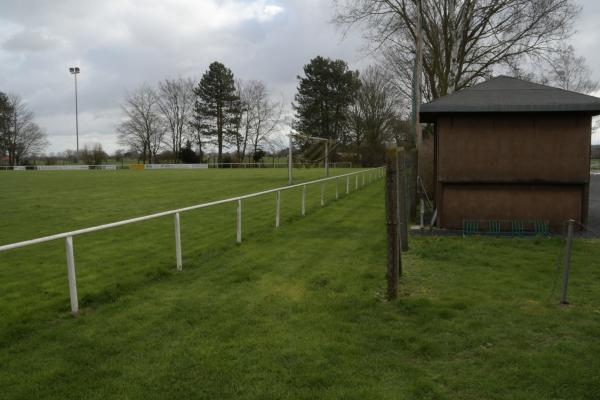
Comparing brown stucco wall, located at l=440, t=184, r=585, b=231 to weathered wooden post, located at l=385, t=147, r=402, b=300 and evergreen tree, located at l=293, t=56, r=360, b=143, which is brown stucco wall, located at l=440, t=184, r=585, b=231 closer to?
weathered wooden post, located at l=385, t=147, r=402, b=300

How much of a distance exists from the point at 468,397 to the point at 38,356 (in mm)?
3344

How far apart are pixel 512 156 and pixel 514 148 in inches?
6.5

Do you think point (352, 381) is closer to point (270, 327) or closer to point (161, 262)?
point (270, 327)

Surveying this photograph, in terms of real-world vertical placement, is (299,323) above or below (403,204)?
below

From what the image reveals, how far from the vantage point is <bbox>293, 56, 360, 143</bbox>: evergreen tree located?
63688 mm

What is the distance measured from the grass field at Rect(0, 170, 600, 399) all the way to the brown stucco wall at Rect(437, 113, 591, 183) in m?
1.74

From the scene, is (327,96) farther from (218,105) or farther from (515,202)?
(515,202)

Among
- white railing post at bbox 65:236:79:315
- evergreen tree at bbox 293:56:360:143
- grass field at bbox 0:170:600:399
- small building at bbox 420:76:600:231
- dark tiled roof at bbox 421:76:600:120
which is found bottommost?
grass field at bbox 0:170:600:399

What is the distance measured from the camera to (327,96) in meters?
64.2

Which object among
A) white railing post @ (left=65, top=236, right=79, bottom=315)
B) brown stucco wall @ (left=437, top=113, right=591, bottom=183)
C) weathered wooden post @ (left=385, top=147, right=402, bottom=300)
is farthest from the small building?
white railing post @ (left=65, top=236, right=79, bottom=315)

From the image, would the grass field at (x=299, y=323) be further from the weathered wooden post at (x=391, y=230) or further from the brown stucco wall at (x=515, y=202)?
the brown stucco wall at (x=515, y=202)

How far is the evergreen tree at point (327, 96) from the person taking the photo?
63.7 metres

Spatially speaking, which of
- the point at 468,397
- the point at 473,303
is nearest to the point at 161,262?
the point at 473,303

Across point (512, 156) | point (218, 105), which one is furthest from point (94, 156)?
point (512, 156)
